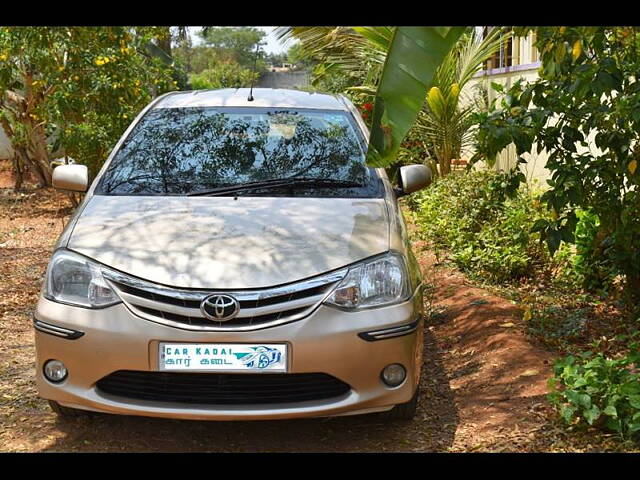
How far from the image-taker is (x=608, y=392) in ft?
13.0

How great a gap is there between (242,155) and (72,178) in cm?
101

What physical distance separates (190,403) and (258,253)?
2.44ft

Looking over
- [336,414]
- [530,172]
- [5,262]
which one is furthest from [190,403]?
[530,172]

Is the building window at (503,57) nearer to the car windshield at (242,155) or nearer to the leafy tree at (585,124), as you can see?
the leafy tree at (585,124)

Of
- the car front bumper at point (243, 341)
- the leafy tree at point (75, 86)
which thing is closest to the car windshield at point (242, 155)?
the car front bumper at point (243, 341)

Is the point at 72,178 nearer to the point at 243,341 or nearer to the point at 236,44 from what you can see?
the point at 243,341

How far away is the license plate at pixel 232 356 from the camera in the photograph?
365 cm

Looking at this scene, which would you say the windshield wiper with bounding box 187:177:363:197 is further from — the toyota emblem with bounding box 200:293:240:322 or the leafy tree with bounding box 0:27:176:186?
the leafy tree with bounding box 0:27:176:186

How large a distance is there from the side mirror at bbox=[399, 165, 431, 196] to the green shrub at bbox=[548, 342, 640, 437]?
140 cm

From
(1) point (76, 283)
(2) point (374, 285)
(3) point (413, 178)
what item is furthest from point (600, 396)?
(1) point (76, 283)

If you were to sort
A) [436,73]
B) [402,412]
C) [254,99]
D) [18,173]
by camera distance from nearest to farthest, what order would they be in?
[402,412]
[254,99]
[436,73]
[18,173]

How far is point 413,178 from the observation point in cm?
508

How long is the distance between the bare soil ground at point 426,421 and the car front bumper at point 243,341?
1.56ft
